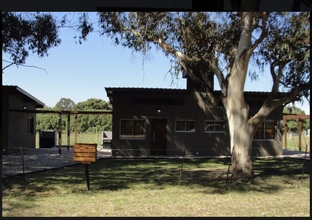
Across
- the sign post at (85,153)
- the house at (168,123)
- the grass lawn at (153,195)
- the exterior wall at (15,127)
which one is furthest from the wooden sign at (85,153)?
the house at (168,123)

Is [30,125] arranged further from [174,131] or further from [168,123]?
[174,131]

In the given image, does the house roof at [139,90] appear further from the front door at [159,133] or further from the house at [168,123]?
the front door at [159,133]

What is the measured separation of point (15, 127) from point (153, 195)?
14406 mm

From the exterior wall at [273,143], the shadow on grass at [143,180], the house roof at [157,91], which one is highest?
the house roof at [157,91]

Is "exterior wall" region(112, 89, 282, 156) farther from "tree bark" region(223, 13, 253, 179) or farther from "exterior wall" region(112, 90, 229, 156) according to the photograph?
"tree bark" region(223, 13, 253, 179)

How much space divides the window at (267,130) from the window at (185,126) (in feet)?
13.3

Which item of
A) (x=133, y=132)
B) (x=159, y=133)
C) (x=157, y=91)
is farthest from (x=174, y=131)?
(x=157, y=91)

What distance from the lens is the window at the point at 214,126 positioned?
2114 centimetres

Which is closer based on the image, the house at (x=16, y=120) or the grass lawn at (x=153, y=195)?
the grass lawn at (x=153, y=195)

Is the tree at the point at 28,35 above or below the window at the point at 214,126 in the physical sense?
above

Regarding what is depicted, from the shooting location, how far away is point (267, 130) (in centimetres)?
2188

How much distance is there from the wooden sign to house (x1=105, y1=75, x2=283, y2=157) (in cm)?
1063

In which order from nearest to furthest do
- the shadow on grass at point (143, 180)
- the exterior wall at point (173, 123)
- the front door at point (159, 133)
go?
the shadow on grass at point (143, 180) → the exterior wall at point (173, 123) → the front door at point (159, 133)

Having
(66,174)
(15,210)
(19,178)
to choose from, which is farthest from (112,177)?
(15,210)
